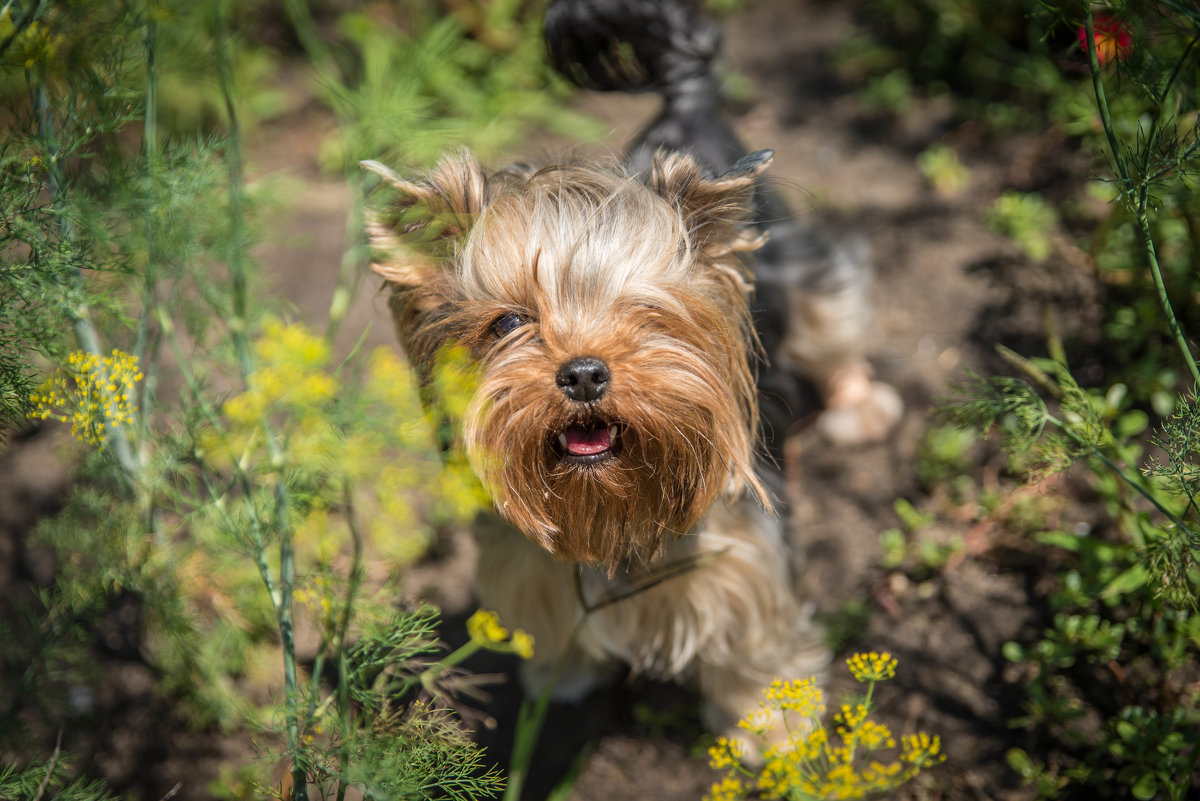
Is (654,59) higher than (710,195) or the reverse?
the reverse

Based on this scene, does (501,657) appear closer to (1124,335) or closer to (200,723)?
(200,723)

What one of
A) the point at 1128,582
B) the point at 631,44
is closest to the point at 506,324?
the point at 631,44

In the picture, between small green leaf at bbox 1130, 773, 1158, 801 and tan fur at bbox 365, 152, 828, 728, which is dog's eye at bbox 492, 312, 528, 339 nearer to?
tan fur at bbox 365, 152, 828, 728

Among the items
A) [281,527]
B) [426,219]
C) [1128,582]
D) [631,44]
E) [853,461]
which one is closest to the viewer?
[281,527]

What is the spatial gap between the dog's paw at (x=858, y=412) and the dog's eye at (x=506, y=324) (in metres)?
2.15

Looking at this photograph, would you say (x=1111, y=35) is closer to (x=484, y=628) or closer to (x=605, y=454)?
(x=605, y=454)

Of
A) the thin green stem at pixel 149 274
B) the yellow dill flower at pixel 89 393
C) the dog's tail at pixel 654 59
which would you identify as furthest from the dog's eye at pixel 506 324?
the dog's tail at pixel 654 59

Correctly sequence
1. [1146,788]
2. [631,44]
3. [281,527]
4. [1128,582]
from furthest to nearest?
[631,44]
[1128,582]
[1146,788]
[281,527]

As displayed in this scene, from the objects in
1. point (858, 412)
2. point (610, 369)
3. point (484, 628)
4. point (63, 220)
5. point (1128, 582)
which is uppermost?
point (63, 220)

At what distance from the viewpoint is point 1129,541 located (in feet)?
9.05

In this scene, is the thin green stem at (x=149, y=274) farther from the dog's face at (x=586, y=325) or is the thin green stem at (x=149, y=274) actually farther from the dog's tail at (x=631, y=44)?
the dog's tail at (x=631, y=44)

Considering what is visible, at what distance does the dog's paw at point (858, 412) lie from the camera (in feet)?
12.5

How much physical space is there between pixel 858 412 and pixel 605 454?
2048mm

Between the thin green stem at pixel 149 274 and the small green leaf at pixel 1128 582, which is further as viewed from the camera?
the small green leaf at pixel 1128 582
